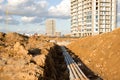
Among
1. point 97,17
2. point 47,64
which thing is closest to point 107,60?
point 47,64

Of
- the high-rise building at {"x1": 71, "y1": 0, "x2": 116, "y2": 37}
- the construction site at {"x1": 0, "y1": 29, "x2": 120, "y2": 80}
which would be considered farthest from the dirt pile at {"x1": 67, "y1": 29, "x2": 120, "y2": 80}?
the high-rise building at {"x1": 71, "y1": 0, "x2": 116, "y2": 37}

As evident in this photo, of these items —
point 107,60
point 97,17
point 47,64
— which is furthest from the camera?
point 97,17

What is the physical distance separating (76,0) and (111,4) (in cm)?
2884

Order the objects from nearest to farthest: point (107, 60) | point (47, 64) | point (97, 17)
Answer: point (47, 64) < point (107, 60) < point (97, 17)

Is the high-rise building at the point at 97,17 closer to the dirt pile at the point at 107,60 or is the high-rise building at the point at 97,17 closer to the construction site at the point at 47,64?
the construction site at the point at 47,64

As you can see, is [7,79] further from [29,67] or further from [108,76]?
[108,76]

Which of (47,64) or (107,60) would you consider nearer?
(47,64)

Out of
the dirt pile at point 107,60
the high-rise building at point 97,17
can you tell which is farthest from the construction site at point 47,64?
the high-rise building at point 97,17

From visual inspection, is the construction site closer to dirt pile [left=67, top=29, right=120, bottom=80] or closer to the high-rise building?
dirt pile [left=67, top=29, right=120, bottom=80]

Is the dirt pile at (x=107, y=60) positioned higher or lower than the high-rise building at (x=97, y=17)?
lower

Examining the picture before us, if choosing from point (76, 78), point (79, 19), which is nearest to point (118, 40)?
point (76, 78)

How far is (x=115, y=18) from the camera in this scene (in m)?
119

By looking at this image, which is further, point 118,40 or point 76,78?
point 118,40

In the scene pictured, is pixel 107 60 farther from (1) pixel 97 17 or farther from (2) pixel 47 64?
(1) pixel 97 17
